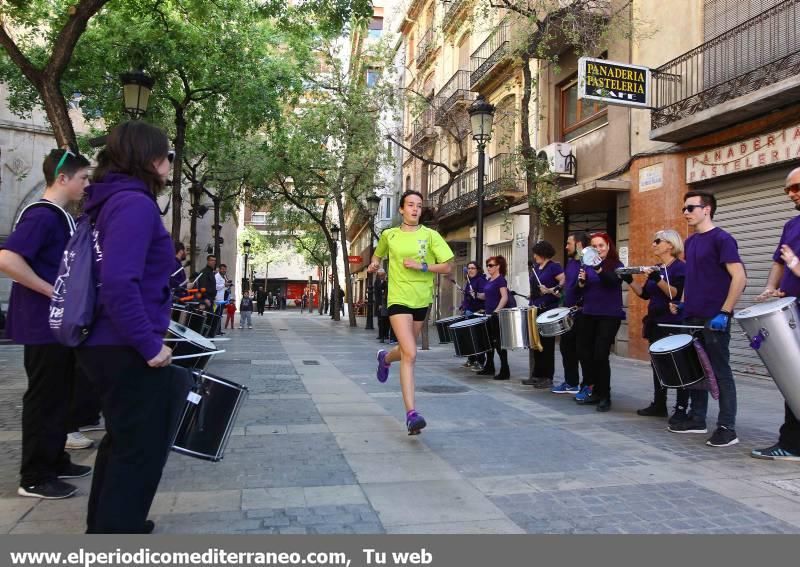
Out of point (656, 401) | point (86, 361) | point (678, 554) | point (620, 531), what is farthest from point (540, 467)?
point (86, 361)

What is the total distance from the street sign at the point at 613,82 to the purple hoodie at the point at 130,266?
33.7 feet

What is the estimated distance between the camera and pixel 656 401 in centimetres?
624

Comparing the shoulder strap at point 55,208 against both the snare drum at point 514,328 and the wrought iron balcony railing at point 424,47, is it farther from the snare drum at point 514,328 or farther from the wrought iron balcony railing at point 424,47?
the wrought iron balcony railing at point 424,47

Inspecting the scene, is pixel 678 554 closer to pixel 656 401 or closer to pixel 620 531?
pixel 620 531

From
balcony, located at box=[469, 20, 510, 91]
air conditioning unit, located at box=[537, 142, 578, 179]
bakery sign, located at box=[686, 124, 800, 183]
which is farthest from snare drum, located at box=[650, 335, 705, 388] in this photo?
balcony, located at box=[469, 20, 510, 91]

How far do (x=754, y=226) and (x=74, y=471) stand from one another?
10.4m

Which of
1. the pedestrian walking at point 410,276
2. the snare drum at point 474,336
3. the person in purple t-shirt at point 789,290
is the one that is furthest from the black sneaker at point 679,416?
the snare drum at point 474,336

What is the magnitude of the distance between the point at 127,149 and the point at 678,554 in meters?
2.98

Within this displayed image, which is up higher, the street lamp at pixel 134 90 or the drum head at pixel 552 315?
the street lamp at pixel 134 90

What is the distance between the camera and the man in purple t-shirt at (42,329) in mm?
3600

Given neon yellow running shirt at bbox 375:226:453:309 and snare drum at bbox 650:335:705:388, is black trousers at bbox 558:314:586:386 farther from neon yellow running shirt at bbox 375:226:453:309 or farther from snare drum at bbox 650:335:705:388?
neon yellow running shirt at bbox 375:226:453:309

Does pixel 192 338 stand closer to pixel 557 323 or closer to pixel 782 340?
pixel 782 340

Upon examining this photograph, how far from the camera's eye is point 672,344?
17.2 feet

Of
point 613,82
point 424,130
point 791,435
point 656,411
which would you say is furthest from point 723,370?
point 424,130
